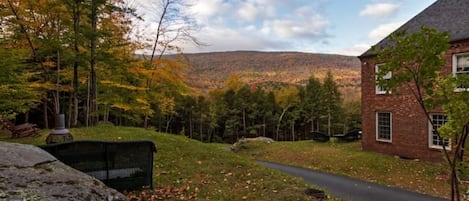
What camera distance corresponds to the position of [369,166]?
15.8m

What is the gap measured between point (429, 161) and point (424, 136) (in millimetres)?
1231

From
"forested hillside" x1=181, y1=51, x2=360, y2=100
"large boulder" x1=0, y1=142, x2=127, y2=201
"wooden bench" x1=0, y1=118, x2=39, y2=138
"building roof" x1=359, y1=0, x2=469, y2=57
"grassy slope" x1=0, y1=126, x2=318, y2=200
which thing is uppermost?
"forested hillside" x1=181, y1=51, x2=360, y2=100

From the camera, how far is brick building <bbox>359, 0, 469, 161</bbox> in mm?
15039

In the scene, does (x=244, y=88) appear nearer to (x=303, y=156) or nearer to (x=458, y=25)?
(x=303, y=156)

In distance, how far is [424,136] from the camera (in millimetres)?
16422

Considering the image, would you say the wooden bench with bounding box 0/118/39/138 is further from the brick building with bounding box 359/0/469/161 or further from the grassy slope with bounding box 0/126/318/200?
the brick building with bounding box 359/0/469/161

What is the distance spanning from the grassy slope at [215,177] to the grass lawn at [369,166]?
21.5 ft

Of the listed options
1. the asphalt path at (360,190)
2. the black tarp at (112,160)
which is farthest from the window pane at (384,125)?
the black tarp at (112,160)

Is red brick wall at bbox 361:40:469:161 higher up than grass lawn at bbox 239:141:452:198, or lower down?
higher up

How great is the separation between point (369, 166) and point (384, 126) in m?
4.11

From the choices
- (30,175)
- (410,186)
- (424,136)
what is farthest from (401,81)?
(424,136)

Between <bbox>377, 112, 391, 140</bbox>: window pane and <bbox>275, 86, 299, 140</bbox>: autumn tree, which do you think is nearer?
<bbox>377, 112, 391, 140</bbox>: window pane

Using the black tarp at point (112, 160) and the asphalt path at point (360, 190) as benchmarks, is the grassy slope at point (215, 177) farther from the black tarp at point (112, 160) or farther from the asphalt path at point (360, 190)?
the asphalt path at point (360, 190)

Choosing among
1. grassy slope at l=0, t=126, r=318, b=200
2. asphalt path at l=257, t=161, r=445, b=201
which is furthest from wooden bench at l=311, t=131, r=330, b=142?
grassy slope at l=0, t=126, r=318, b=200
